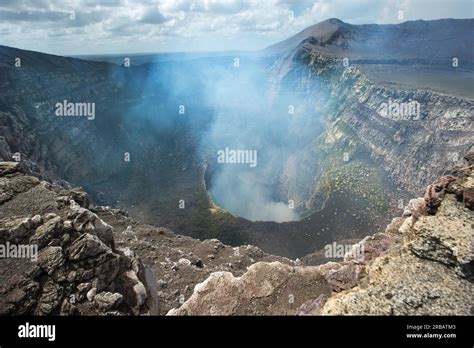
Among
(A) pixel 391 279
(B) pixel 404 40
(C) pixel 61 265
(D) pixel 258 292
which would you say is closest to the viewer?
(A) pixel 391 279

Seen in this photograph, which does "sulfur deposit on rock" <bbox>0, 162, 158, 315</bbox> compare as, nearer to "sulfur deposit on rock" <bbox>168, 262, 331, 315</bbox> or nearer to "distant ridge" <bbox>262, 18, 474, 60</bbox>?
"sulfur deposit on rock" <bbox>168, 262, 331, 315</bbox>

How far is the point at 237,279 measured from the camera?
69.6 ft

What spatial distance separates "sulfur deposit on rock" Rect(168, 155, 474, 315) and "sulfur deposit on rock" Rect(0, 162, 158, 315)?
3.57m

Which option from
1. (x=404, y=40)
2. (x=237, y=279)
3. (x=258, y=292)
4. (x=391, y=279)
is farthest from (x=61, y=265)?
(x=404, y=40)

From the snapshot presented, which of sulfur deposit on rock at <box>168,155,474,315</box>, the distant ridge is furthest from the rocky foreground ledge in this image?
the distant ridge

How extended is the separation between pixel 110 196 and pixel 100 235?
38888 mm

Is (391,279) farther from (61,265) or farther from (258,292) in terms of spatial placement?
(61,265)

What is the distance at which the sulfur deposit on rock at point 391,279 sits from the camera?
1527 cm

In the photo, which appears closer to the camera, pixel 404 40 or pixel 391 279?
pixel 391 279

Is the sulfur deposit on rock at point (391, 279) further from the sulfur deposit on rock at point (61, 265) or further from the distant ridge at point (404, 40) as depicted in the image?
the distant ridge at point (404, 40)

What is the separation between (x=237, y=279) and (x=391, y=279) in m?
8.89

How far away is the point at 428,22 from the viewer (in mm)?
107062

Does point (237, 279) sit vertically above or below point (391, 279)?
below
